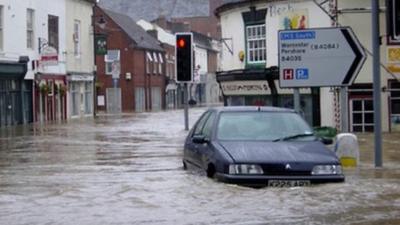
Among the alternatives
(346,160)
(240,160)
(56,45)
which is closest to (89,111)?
(56,45)

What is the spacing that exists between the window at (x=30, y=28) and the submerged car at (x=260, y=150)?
3076 centimetres

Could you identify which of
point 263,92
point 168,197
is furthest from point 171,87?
point 168,197

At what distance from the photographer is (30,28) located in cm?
4425

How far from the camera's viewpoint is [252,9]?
36562 millimetres

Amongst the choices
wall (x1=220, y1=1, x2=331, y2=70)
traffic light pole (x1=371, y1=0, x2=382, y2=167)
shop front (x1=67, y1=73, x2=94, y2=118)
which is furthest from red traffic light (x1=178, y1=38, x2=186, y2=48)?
shop front (x1=67, y1=73, x2=94, y2=118)

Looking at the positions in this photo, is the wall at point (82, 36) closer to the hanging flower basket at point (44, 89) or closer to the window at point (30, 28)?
the hanging flower basket at point (44, 89)

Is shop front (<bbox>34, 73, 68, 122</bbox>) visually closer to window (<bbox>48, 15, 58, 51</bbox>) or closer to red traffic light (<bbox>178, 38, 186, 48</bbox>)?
window (<bbox>48, 15, 58, 51</bbox>)

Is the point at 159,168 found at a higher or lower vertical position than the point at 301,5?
lower

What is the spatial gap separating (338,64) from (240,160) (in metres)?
5.46

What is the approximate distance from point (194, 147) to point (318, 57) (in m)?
4.05

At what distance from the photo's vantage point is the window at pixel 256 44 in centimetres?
3650

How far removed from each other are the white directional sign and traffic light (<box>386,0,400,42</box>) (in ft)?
5.64

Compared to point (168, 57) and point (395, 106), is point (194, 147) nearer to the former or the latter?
point (395, 106)

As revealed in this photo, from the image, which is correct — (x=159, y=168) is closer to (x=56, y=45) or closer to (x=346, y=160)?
(x=346, y=160)
